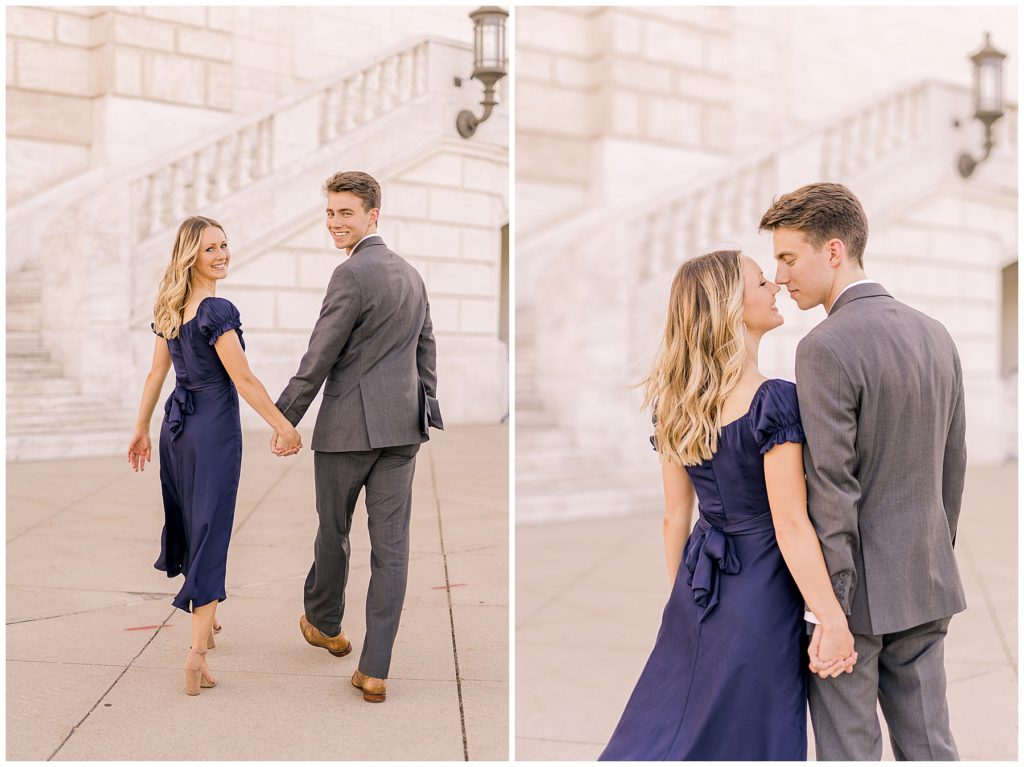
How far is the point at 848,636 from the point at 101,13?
473 inches

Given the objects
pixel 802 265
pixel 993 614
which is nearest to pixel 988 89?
pixel 993 614

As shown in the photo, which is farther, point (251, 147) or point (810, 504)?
point (251, 147)

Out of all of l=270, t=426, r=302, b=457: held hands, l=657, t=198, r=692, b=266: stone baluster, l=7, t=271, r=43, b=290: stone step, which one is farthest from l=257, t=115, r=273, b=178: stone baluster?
l=270, t=426, r=302, b=457: held hands

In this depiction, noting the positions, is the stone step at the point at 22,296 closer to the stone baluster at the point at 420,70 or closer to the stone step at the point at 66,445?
the stone step at the point at 66,445

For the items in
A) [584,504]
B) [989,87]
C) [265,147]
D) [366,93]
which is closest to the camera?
[584,504]

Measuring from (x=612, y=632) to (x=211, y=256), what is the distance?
9.86ft

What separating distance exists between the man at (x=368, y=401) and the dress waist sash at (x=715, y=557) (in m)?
1.33

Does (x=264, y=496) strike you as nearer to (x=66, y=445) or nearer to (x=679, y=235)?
(x=66, y=445)

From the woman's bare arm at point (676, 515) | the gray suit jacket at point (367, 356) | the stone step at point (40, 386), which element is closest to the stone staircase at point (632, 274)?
the stone step at point (40, 386)

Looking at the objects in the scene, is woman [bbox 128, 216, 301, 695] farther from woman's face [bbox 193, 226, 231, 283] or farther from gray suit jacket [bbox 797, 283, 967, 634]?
gray suit jacket [bbox 797, 283, 967, 634]

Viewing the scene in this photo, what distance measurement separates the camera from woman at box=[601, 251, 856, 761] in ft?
7.51

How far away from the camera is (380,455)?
347 cm

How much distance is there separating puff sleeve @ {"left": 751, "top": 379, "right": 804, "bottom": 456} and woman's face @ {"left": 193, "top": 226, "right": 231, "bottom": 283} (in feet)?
5.87

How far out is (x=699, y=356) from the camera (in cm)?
233
